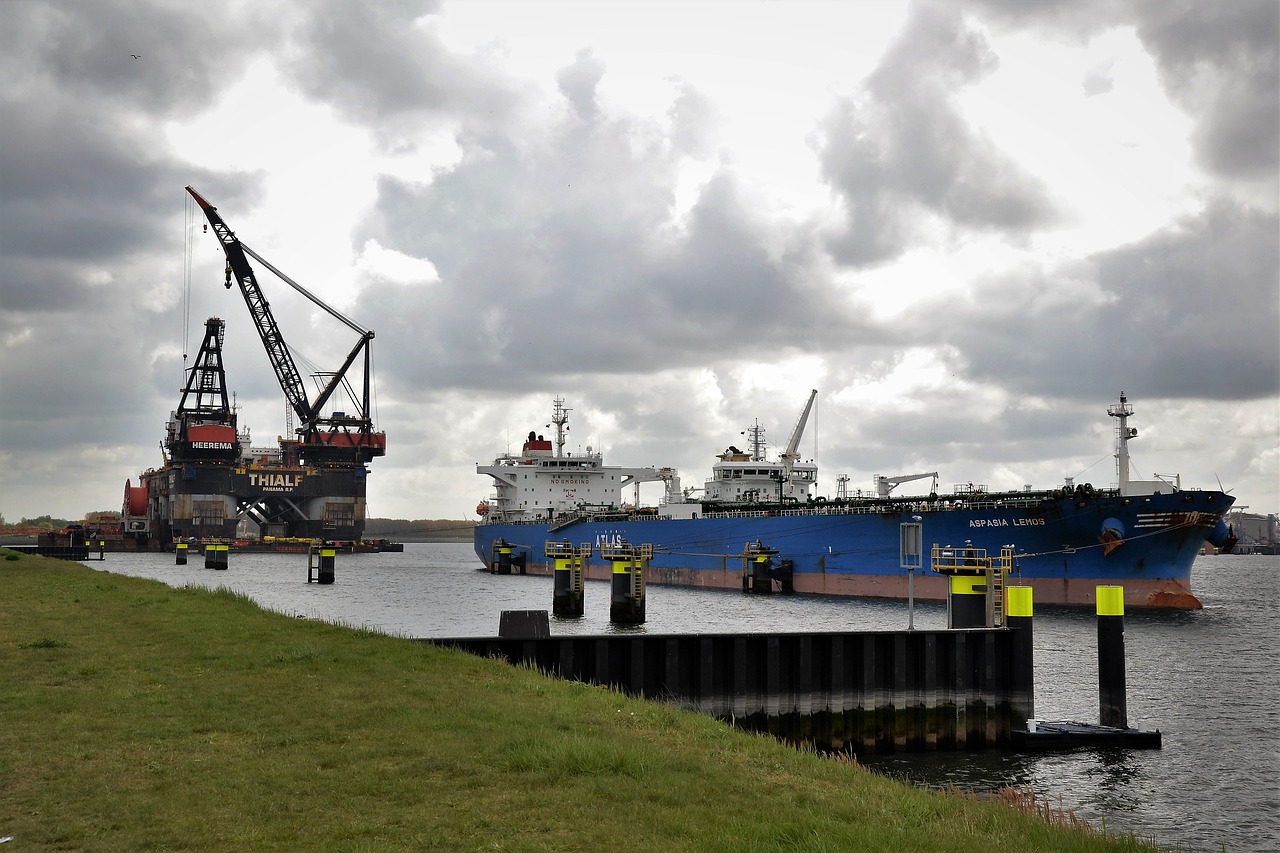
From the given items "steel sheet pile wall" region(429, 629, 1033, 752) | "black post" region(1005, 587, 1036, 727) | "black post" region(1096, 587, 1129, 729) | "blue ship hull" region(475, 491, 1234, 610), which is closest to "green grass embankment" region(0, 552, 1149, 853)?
"steel sheet pile wall" region(429, 629, 1033, 752)

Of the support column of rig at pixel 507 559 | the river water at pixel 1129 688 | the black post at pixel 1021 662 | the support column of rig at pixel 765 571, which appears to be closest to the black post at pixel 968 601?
the river water at pixel 1129 688

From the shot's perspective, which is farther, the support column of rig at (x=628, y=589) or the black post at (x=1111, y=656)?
the support column of rig at (x=628, y=589)

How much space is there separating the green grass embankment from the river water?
6317 millimetres

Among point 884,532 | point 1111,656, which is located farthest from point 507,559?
point 1111,656

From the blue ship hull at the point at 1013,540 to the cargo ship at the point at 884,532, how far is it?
0.06 metres

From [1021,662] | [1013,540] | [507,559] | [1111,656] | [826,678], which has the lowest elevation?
[507,559]

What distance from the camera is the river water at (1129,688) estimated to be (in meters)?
16.1

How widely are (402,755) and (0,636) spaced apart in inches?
481

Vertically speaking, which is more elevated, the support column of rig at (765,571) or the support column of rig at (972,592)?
the support column of rig at (972,592)

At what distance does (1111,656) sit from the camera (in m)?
19.8

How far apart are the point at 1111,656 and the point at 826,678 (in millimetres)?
5392

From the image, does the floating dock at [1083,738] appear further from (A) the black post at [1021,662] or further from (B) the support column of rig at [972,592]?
(B) the support column of rig at [972,592]

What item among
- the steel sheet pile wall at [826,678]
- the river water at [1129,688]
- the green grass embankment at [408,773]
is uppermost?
the green grass embankment at [408,773]

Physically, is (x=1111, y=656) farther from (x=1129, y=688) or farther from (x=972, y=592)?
(x=1129, y=688)
